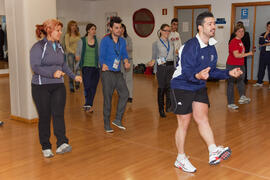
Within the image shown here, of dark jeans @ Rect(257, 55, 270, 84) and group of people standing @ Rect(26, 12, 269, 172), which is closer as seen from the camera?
group of people standing @ Rect(26, 12, 269, 172)

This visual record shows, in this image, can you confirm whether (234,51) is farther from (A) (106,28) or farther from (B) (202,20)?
(A) (106,28)

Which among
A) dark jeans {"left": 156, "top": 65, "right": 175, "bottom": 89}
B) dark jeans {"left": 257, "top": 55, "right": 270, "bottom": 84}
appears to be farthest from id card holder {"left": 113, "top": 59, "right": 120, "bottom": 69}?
dark jeans {"left": 257, "top": 55, "right": 270, "bottom": 84}

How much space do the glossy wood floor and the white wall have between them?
4.57m

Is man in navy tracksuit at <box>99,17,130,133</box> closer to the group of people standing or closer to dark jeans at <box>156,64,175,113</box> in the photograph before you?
the group of people standing

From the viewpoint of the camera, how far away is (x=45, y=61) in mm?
3830

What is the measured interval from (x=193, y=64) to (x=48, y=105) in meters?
1.76

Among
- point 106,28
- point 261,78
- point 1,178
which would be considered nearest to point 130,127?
point 1,178

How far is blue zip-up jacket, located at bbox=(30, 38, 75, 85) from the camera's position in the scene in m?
3.75

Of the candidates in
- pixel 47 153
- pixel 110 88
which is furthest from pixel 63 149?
pixel 110 88

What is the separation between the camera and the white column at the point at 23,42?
17.6 ft

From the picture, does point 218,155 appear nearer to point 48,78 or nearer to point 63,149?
point 63,149

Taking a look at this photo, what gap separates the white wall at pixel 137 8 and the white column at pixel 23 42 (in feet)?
21.7

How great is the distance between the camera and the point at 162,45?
585 cm

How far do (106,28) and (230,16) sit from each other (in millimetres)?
5671
